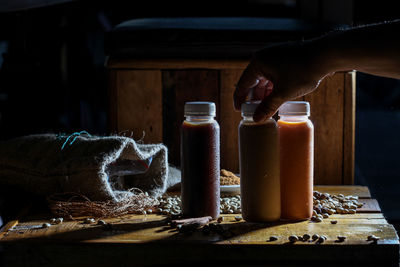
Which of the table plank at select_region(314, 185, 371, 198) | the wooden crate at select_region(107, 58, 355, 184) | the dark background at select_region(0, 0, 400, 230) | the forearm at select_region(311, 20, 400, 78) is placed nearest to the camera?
the forearm at select_region(311, 20, 400, 78)

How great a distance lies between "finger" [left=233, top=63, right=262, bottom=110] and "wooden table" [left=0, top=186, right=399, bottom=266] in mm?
307

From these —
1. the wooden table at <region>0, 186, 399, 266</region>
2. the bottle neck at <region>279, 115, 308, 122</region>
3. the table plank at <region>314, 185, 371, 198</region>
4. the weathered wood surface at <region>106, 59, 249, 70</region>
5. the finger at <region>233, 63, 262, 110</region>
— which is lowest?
the wooden table at <region>0, 186, 399, 266</region>

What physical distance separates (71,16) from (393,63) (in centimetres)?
250

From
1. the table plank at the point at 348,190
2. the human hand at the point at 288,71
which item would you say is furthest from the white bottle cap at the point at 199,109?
the table plank at the point at 348,190

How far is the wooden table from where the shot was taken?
983 millimetres

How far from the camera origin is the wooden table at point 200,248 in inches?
38.7

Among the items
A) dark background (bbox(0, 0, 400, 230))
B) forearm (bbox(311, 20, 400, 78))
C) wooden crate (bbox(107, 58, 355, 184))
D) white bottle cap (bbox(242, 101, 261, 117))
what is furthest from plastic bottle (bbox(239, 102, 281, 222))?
dark background (bbox(0, 0, 400, 230))

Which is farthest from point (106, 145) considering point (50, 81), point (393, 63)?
point (50, 81)

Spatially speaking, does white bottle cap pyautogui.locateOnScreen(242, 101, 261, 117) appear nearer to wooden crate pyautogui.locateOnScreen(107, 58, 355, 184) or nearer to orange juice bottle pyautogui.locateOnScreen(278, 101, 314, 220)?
orange juice bottle pyautogui.locateOnScreen(278, 101, 314, 220)

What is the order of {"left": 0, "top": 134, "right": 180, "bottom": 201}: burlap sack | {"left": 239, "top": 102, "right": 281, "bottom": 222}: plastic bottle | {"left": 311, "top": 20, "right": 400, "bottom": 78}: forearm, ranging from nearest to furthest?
{"left": 311, "top": 20, "right": 400, "bottom": 78}: forearm, {"left": 239, "top": 102, "right": 281, "bottom": 222}: plastic bottle, {"left": 0, "top": 134, "right": 180, "bottom": 201}: burlap sack

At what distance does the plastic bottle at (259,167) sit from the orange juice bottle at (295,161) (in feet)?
0.10

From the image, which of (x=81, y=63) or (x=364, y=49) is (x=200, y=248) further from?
(x=81, y=63)

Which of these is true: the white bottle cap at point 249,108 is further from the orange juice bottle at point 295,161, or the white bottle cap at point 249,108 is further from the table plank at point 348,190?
the table plank at point 348,190

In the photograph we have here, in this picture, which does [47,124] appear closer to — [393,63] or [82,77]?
[82,77]
